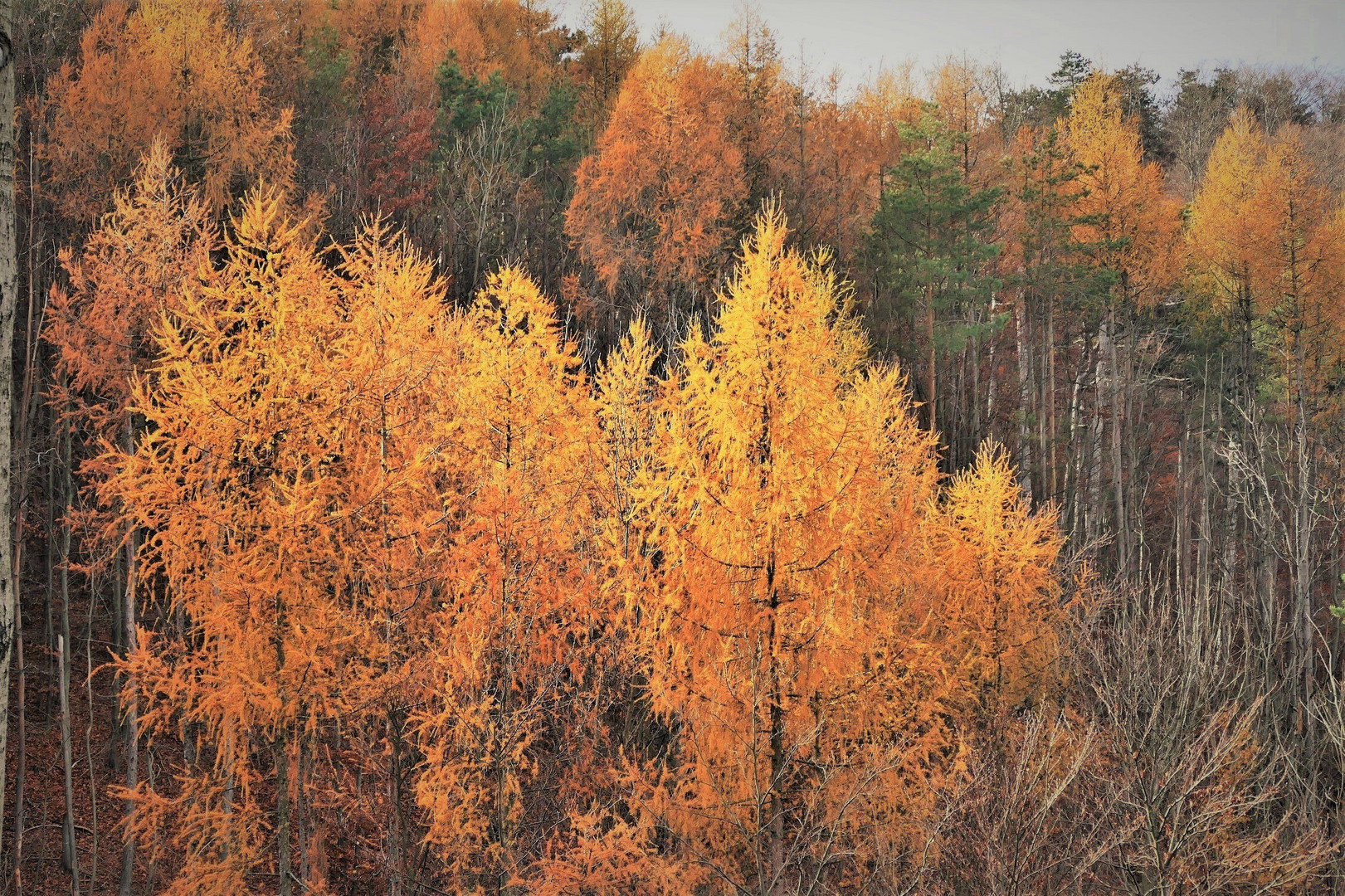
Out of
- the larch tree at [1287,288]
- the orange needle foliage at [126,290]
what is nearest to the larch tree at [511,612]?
the orange needle foliage at [126,290]

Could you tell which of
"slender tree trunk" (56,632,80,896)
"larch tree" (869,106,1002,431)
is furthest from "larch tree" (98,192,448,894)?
"larch tree" (869,106,1002,431)

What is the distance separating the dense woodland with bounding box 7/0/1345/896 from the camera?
34.8ft

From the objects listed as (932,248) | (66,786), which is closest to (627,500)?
(66,786)

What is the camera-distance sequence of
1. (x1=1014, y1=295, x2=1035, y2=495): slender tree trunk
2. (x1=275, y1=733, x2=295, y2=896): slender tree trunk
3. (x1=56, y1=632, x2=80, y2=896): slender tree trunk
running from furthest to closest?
1. (x1=1014, y1=295, x2=1035, y2=495): slender tree trunk
2. (x1=56, y1=632, x2=80, y2=896): slender tree trunk
3. (x1=275, y1=733, x2=295, y2=896): slender tree trunk

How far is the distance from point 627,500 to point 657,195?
17.3 m

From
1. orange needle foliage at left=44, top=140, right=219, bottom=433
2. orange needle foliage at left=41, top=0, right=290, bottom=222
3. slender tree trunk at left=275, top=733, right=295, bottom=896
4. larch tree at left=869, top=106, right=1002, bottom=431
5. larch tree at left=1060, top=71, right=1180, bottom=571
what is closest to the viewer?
slender tree trunk at left=275, top=733, right=295, bottom=896

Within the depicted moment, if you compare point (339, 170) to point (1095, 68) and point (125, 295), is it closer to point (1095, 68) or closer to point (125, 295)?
point (125, 295)

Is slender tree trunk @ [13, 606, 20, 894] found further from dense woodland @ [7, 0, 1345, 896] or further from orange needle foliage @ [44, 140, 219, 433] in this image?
orange needle foliage @ [44, 140, 219, 433]

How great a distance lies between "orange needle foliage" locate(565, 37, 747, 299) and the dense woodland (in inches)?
6.0

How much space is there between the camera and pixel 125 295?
13.9m

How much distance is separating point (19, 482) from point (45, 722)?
20.1ft

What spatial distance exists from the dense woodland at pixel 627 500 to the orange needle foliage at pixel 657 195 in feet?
0.50

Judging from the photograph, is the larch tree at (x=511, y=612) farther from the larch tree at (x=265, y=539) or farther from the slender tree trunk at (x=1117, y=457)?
the slender tree trunk at (x=1117, y=457)

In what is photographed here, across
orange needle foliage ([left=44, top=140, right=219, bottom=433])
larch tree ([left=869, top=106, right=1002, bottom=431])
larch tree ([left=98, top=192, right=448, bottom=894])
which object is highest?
larch tree ([left=869, top=106, right=1002, bottom=431])
